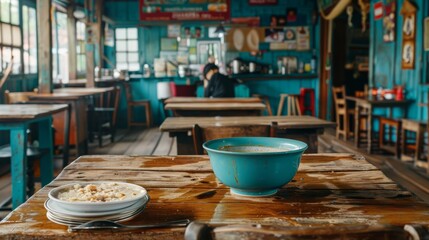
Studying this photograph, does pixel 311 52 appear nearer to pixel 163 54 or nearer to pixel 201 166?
pixel 163 54

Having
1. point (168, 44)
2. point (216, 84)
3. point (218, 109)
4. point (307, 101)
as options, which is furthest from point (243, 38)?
point (218, 109)

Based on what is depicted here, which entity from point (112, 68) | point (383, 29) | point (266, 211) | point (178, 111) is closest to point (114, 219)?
point (266, 211)

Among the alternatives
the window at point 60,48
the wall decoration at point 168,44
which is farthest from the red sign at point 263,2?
the window at point 60,48

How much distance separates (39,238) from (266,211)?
0.57 m

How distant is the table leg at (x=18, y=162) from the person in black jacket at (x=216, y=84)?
348cm

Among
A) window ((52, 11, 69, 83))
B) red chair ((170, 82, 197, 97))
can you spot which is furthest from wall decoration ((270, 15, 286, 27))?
window ((52, 11, 69, 83))

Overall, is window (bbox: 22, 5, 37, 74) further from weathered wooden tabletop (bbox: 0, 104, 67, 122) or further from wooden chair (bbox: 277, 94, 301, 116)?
wooden chair (bbox: 277, 94, 301, 116)

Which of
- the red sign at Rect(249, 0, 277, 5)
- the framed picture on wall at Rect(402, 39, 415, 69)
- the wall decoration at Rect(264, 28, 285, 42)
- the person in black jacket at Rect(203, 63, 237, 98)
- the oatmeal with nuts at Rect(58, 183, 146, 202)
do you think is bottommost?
the oatmeal with nuts at Rect(58, 183, 146, 202)

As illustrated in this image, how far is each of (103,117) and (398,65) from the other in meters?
4.78

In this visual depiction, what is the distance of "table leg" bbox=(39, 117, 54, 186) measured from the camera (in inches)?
163

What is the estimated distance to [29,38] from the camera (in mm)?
7363

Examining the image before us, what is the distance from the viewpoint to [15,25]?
267 inches

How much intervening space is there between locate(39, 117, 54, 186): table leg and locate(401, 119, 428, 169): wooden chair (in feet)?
13.2

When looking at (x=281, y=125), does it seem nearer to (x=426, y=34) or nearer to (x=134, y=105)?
(x=426, y=34)
